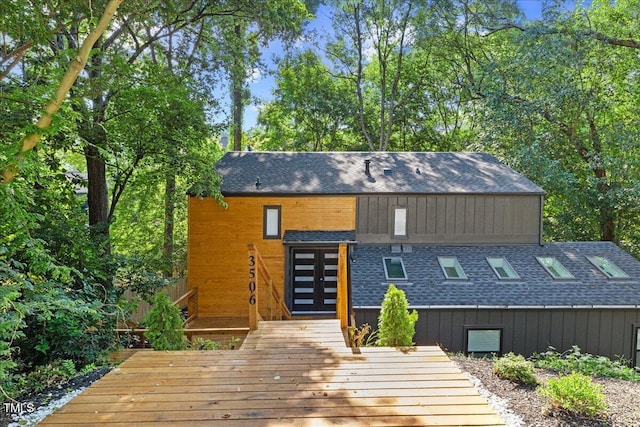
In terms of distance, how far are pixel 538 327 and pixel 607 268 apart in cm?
284

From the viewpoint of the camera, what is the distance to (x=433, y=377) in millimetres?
3693

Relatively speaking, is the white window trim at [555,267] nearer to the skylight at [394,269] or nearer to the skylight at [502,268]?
the skylight at [502,268]

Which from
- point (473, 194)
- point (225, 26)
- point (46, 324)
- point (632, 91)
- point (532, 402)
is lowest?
point (532, 402)

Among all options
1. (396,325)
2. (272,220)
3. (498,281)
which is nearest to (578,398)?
(396,325)

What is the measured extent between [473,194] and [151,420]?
9.05 meters

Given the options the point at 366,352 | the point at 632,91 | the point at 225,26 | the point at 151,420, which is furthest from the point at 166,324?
the point at 632,91

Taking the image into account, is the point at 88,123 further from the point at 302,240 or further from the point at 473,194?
the point at 473,194

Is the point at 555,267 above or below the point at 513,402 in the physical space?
above

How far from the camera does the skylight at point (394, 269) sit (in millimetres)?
8203

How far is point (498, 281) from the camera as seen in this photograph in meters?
7.97

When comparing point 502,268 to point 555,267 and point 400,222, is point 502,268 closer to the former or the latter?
point 555,267

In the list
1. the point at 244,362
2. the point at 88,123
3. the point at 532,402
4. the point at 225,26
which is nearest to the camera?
the point at 532,402

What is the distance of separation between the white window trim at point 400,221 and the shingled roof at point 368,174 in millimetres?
531

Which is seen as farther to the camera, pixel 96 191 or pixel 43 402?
pixel 96 191
